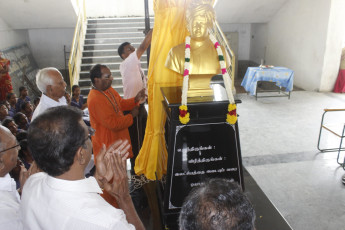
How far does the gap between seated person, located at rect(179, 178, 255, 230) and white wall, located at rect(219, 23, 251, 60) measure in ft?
35.9

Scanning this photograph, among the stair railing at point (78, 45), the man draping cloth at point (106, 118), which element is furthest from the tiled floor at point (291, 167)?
the stair railing at point (78, 45)

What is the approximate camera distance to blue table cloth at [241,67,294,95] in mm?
7361

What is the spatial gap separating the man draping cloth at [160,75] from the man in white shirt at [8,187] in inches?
59.9

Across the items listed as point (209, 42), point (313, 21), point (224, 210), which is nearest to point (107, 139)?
point (209, 42)

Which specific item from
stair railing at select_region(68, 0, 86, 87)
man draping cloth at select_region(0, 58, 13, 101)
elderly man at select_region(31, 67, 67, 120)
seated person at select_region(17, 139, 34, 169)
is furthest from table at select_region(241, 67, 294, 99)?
seated person at select_region(17, 139, 34, 169)

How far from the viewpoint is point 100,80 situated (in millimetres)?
2467

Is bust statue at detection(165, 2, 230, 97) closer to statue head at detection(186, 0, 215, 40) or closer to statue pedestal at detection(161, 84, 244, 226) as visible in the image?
statue head at detection(186, 0, 215, 40)

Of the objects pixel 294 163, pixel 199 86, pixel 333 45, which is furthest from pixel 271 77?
pixel 199 86

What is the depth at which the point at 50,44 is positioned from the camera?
→ 1016cm

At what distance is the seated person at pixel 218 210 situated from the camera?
834 millimetres

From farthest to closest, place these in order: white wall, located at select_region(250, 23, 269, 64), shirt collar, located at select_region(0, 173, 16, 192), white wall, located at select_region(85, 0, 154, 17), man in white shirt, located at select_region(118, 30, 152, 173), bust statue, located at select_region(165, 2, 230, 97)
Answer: white wall, located at select_region(250, 23, 269, 64)
white wall, located at select_region(85, 0, 154, 17)
man in white shirt, located at select_region(118, 30, 152, 173)
bust statue, located at select_region(165, 2, 230, 97)
shirt collar, located at select_region(0, 173, 16, 192)

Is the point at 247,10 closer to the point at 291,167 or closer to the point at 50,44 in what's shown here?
the point at 291,167

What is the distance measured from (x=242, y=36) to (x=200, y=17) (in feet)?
32.6

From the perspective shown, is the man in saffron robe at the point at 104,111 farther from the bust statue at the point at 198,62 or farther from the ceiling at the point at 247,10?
the ceiling at the point at 247,10
